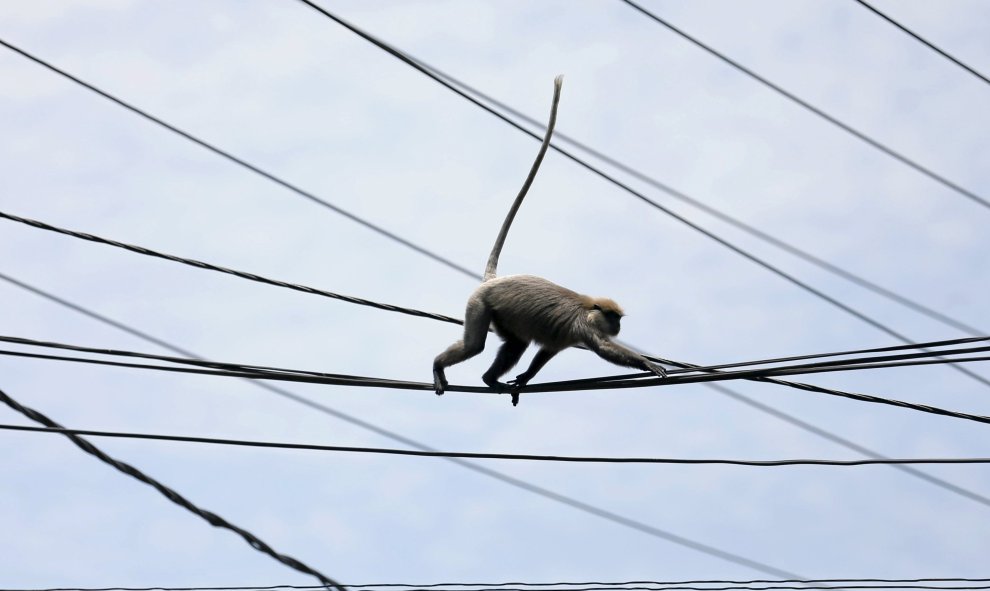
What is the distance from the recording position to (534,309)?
397 inches

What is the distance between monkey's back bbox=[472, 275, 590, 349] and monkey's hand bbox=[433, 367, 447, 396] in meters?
0.72

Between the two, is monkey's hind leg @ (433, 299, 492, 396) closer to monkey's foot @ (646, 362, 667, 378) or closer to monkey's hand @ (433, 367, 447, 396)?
monkey's hand @ (433, 367, 447, 396)

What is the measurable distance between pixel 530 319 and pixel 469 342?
1.88 ft

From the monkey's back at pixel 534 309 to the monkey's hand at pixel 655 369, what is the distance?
94 centimetres

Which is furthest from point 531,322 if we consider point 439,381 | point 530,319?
point 439,381

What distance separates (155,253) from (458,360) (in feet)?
7.58

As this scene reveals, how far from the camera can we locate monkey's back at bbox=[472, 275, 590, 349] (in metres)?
10.0

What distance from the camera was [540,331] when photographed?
10148 mm

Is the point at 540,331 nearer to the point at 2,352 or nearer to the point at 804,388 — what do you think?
the point at 804,388

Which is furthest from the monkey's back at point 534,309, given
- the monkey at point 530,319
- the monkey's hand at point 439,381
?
the monkey's hand at point 439,381

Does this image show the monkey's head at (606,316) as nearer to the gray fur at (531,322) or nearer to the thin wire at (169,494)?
the gray fur at (531,322)

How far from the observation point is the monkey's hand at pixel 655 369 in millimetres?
8828

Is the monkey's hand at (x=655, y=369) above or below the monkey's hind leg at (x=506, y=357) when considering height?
below

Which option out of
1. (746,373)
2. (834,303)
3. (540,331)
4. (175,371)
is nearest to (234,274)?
(175,371)
